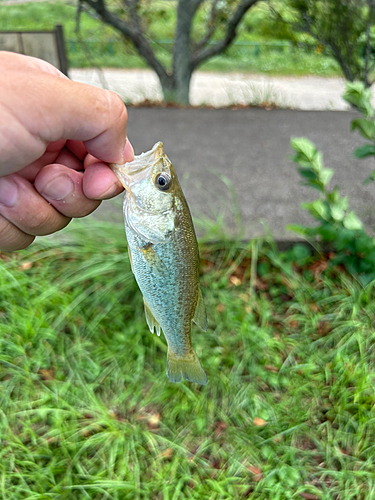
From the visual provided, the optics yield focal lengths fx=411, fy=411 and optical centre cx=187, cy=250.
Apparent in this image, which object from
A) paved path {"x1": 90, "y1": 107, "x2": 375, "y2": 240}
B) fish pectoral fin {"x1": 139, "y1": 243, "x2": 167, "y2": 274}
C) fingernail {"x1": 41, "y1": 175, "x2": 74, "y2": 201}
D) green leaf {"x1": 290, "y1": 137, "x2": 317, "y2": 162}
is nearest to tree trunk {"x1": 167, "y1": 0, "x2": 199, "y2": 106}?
paved path {"x1": 90, "y1": 107, "x2": 375, "y2": 240}

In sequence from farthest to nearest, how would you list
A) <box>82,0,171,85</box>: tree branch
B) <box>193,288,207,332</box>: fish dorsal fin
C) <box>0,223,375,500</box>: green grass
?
<box>82,0,171,85</box>: tree branch < <box>0,223,375,500</box>: green grass < <box>193,288,207,332</box>: fish dorsal fin

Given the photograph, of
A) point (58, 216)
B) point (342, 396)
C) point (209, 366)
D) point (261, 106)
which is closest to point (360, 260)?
point (342, 396)

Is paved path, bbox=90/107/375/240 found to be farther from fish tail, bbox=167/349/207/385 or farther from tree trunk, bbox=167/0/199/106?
fish tail, bbox=167/349/207/385

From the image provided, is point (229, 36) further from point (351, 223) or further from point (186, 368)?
point (186, 368)

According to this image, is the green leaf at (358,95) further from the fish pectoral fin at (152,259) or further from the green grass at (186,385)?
the fish pectoral fin at (152,259)

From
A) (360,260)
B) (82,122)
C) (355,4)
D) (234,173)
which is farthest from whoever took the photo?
(355,4)

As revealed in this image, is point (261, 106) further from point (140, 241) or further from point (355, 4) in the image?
point (140, 241)
